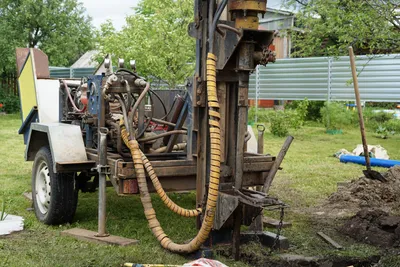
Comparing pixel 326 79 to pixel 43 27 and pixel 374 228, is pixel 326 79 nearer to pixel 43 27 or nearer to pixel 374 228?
pixel 374 228

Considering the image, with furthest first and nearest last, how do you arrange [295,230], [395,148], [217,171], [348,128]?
[348,128] → [395,148] → [295,230] → [217,171]

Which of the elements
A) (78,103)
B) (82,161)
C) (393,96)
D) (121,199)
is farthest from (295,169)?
(393,96)

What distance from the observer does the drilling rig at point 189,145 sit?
16.2 feet

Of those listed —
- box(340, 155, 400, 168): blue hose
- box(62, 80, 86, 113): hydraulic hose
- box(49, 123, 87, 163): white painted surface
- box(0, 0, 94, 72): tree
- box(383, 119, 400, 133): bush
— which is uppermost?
box(0, 0, 94, 72): tree

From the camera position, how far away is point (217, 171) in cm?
482

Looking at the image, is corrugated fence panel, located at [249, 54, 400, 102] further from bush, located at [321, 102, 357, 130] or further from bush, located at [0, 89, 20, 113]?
bush, located at [0, 89, 20, 113]

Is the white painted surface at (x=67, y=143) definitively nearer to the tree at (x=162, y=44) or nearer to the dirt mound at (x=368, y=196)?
the dirt mound at (x=368, y=196)

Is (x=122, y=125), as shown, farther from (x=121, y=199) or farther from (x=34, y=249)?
(x=121, y=199)

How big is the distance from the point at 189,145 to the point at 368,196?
316 cm

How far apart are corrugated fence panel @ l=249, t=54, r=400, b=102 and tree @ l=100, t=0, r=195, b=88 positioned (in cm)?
374

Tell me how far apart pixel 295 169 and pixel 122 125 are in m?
5.55

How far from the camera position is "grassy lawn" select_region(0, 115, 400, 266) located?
5180 mm

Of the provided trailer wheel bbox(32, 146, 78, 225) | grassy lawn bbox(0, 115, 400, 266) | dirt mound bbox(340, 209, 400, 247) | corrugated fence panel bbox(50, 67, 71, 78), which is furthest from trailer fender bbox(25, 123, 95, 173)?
corrugated fence panel bbox(50, 67, 71, 78)

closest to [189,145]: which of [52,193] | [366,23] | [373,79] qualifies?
[52,193]
